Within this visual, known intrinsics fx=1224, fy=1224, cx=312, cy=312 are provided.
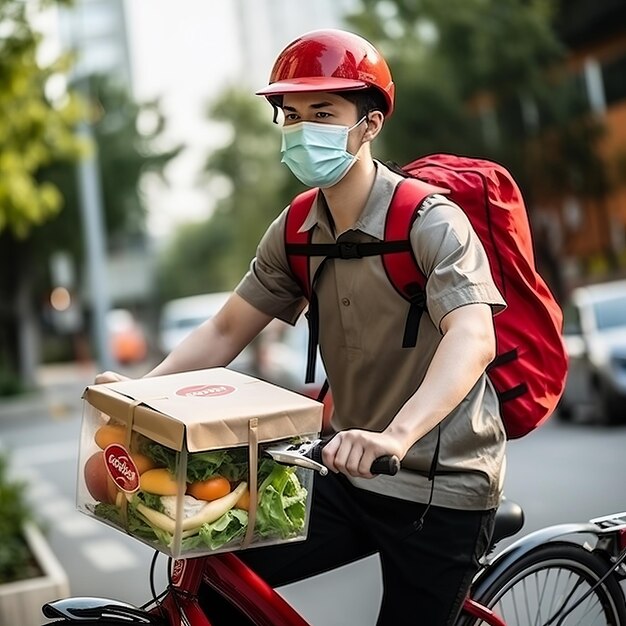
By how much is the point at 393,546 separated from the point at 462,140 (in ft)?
79.5

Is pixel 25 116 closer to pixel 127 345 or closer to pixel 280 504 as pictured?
pixel 280 504

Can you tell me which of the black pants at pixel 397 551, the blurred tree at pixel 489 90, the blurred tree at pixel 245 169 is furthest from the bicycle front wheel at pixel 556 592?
the blurred tree at pixel 245 169

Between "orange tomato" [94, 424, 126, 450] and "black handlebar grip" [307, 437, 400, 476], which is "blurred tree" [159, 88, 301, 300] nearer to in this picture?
"orange tomato" [94, 424, 126, 450]

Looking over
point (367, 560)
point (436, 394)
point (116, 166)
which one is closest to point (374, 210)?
point (436, 394)

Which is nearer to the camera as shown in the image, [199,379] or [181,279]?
[199,379]

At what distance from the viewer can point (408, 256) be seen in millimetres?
2623

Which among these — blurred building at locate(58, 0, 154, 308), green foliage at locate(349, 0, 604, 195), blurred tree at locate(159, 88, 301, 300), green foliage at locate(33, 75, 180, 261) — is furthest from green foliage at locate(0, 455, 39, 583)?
blurred tree at locate(159, 88, 301, 300)

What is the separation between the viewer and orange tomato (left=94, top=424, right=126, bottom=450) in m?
2.39

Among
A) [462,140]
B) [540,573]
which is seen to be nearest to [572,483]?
[540,573]

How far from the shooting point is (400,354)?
2.71 meters

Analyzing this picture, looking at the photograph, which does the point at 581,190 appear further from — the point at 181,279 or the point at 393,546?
the point at 181,279

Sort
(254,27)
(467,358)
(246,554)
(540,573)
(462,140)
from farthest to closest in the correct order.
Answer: (254,27), (462,140), (540,573), (246,554), (467,358)

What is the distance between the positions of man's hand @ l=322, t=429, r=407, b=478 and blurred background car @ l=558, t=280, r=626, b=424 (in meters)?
10.7

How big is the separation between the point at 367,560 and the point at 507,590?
13.2 feet
